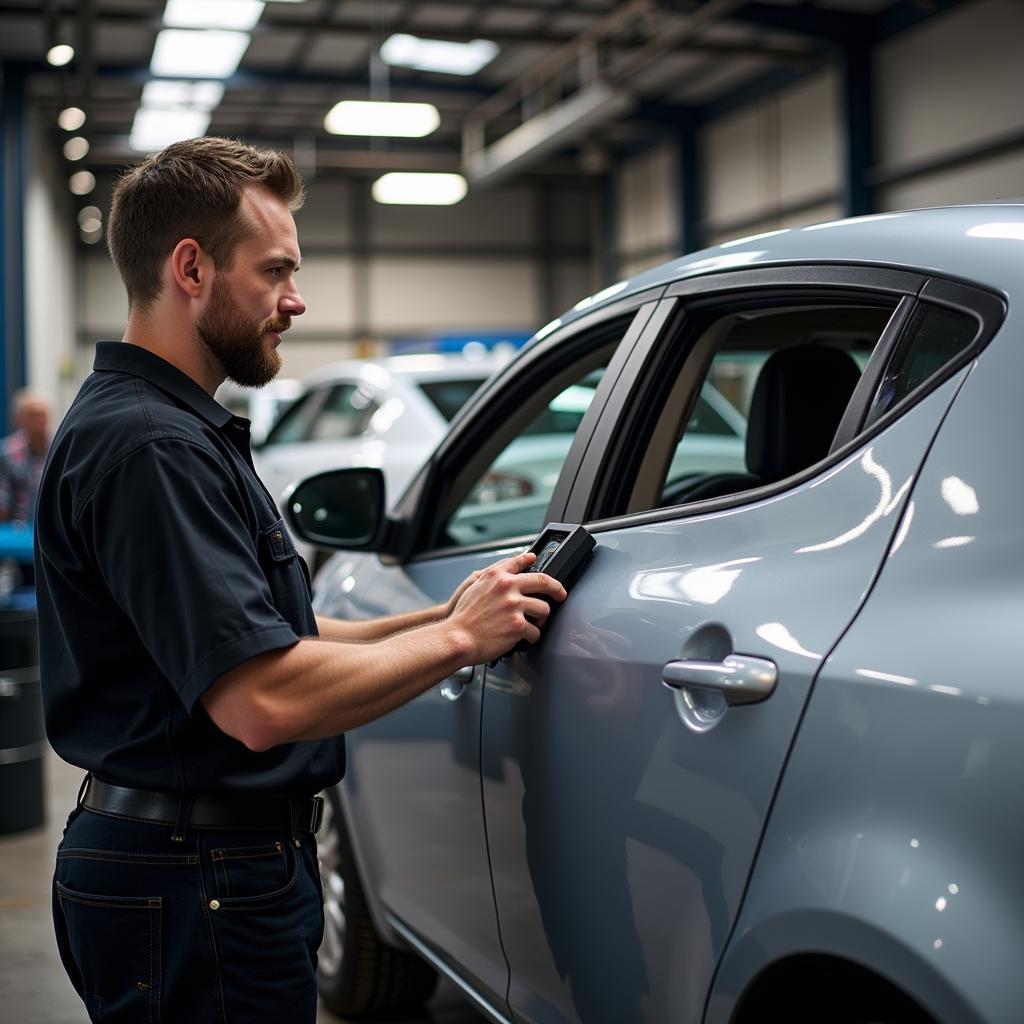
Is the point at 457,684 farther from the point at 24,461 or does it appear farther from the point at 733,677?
the point at 24,461

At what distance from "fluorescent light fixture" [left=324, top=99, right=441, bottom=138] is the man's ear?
10846 millimetres

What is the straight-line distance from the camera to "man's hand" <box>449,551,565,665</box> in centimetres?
188

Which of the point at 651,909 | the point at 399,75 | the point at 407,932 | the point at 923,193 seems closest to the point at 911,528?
the point at 651,909

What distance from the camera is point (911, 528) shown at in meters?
1.42

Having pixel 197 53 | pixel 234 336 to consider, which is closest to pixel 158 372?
pixel 234 336

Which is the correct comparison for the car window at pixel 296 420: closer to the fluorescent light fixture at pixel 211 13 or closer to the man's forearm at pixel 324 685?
the fluorescent light fixture at pixel 211 13

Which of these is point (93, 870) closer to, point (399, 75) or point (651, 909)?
point (651, 909)

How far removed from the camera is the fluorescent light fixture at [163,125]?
57.9ft

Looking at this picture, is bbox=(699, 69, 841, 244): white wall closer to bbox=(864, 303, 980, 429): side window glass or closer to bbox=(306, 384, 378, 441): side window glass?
bbox=(306, 384, 378, 441): side window glass

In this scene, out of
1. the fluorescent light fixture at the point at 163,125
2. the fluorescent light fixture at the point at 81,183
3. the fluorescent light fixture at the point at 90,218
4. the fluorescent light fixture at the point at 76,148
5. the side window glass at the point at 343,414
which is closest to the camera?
the side window glass at the point at 343,414

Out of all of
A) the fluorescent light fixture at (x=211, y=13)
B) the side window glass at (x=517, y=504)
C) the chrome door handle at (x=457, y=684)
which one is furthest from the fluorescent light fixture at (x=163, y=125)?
the chrome door handle at (x=457, y=684)

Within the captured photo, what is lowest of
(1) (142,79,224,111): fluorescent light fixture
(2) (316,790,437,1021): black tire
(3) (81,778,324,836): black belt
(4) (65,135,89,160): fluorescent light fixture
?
(2) (316,790,437,1021): black tire

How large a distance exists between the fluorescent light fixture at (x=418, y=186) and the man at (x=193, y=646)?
14595 millimetres

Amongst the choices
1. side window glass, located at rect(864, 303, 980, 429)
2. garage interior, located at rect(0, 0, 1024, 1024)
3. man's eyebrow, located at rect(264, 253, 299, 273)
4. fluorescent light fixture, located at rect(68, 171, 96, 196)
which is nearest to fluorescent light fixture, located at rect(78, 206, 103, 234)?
garage interior, located at rect(0, 0, 1024, 1024)
